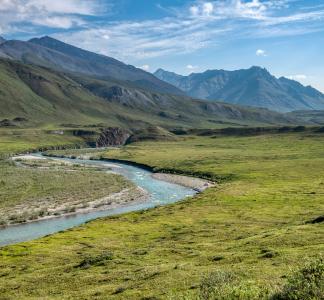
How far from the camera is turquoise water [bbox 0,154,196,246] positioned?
85312 millimetres

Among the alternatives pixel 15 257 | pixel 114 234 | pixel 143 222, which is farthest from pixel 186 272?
pixel 143 222

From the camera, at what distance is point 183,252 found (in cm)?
5375

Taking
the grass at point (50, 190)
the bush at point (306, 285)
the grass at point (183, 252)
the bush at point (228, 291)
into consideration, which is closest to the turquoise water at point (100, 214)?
the grass at point (50, 190)

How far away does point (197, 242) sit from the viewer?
61250mm

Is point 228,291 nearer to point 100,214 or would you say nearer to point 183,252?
point 183,252

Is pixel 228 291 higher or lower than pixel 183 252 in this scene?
higher

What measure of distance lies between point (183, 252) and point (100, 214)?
2138 inches

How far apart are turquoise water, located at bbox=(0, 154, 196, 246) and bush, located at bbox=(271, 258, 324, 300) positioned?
63927 mm

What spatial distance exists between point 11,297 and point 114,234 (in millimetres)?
35483

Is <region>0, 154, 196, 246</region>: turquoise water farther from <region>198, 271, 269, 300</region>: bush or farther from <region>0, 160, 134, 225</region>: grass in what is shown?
<region>198, 271, 269, 300</region>: bush

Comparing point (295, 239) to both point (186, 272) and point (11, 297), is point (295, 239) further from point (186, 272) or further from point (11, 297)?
point (11, 297)

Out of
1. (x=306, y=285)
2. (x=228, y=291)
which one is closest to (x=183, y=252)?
(x=228, y=291)

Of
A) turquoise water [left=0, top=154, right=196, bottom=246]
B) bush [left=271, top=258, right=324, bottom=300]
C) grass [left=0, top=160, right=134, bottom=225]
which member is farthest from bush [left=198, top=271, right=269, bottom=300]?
grass [left=0, top=160, right=134, bottom=225]

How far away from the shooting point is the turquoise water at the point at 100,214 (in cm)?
8531
